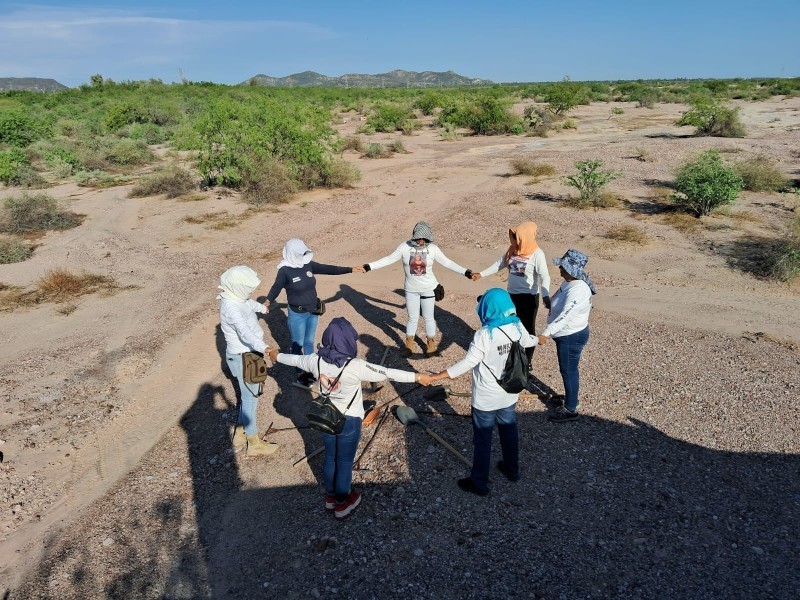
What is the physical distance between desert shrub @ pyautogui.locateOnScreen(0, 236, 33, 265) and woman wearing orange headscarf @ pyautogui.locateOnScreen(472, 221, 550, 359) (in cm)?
1166

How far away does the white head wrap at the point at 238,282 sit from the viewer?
14.9 feet

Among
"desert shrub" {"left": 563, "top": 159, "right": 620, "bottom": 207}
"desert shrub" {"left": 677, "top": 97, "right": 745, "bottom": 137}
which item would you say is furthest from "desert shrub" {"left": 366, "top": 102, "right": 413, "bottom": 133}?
"desert shrub" {"left": 563, "top": 159, "right": 620, "bottom": 207}

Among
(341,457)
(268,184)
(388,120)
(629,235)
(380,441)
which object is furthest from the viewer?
(388,120)

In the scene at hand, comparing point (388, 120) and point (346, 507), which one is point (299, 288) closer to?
point (346, 507)

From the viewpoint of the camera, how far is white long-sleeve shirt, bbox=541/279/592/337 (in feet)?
16.0

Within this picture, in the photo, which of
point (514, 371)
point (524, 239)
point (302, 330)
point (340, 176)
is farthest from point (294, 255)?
point (340, 176)

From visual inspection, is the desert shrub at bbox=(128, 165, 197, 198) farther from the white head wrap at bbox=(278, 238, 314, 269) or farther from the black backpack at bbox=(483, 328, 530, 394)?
the black backpack at bbox=(483, 328, 530, 394)

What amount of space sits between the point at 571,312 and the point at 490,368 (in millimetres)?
1363

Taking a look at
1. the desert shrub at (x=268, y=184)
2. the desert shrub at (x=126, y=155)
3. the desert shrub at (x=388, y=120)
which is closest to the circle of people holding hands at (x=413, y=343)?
the desert shrub at (x=268, y=184)

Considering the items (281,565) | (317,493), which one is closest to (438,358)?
(317,493)

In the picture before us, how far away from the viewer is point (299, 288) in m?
5.79

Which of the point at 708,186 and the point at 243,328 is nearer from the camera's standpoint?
the point at 243,328

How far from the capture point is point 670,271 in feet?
32.8

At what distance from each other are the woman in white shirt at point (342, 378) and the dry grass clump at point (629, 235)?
9476 millimetres
